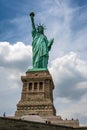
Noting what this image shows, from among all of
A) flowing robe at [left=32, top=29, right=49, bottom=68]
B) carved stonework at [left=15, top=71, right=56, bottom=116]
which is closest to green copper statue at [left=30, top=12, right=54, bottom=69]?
flowing robe at [left=32, top=29, right=49, bottom=68]

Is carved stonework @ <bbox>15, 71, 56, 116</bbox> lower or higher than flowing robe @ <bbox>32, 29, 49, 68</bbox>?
lower

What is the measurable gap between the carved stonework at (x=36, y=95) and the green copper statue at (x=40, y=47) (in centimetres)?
282

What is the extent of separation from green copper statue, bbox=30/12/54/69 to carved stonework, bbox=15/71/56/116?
2.82 metres

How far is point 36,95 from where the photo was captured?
222ft

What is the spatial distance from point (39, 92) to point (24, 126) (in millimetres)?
33433

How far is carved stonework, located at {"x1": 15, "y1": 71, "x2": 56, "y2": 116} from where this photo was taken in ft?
213

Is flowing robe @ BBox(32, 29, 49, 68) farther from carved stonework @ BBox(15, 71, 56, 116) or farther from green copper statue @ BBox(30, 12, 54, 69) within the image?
carved stonework @ BBox(15, 71, 56, 116)

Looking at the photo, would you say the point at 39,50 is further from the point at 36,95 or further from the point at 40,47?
the point at 36,95

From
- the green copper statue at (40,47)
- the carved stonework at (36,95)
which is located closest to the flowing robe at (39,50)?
the green copper statue at (40,47)

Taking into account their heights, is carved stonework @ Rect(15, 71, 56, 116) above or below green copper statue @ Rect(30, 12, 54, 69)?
Answer: below

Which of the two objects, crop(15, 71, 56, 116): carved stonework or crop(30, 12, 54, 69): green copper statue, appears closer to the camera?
→ crop(15, 71, 56, 116): carved stonework

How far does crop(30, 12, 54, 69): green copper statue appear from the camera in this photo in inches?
2835

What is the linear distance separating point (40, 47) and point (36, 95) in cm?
1114

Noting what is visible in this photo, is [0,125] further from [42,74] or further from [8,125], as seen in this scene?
[42,74]
